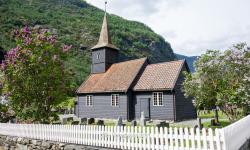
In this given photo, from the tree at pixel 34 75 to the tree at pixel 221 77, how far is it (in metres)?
12.1

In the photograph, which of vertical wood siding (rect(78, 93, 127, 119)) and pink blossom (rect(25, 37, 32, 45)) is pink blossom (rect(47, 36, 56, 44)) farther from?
vertical wood siding (rect(78, 93, 127, 119))

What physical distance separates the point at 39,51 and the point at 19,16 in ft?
314

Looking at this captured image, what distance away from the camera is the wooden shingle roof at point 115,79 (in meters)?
33.9

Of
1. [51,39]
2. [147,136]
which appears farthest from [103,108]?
[147,136]

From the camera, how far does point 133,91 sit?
1314 inches

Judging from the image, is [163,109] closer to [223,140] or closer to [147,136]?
[147,136]

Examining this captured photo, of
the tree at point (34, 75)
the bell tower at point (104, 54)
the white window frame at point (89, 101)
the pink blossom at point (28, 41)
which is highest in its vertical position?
the bell tower at point (104, 54)

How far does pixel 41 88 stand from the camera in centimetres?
1709

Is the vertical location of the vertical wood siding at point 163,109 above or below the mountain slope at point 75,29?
below

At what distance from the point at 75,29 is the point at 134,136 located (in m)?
113

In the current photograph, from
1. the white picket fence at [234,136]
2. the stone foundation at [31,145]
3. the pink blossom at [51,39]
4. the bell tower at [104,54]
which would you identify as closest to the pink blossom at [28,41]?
the pink blossom at [51,39]

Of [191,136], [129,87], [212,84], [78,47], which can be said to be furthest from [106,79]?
[78,47]

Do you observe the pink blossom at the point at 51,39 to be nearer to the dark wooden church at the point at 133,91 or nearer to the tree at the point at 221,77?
the tree at the point at 221,77

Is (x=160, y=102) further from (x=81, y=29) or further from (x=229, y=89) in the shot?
(x=81, y=29)
